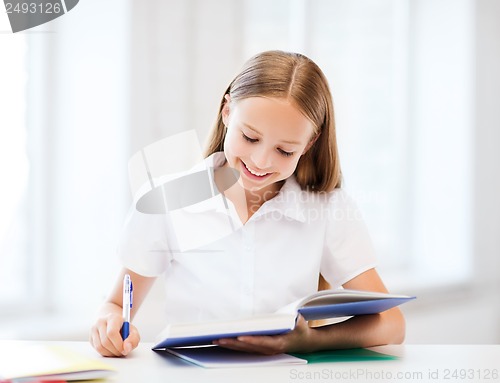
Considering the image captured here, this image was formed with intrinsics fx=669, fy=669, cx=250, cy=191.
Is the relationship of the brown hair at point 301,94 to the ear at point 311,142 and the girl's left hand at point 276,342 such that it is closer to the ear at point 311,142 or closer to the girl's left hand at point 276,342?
the ear at point 311,142

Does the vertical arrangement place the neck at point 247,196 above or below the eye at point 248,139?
below

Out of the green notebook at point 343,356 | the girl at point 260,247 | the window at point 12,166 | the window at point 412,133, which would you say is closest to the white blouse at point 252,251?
the girl at point 260,247

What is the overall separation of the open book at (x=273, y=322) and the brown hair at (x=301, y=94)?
41 centimetres

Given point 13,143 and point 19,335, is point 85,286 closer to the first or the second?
point 19,335

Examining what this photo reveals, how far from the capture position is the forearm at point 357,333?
3.85 ft

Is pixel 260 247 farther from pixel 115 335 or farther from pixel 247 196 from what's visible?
pixel 115 335

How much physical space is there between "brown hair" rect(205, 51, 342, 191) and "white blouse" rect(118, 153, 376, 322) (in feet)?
0.16

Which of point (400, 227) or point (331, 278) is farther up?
point (400, 227)

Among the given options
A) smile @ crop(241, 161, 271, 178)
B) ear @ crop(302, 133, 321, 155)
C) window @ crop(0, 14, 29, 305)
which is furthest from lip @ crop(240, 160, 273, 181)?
window @ crop(0, 14, 29, 305)

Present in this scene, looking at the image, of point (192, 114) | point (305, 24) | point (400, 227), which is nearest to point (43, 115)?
point (192, 114)

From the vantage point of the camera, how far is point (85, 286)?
81.5 inches

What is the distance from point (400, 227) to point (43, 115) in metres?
1.93

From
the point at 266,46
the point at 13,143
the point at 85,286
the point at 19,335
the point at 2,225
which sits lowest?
the point at 19,335

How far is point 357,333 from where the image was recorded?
1.22m
